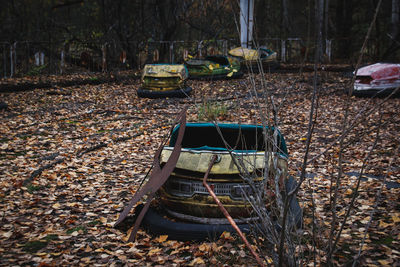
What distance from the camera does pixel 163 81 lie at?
1186cm

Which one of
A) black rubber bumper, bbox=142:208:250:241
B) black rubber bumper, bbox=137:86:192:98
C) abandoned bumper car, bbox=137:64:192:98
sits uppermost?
abandoned bumper car, bbox=137:64:192:98

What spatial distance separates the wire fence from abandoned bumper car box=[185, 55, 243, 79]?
2.74 m

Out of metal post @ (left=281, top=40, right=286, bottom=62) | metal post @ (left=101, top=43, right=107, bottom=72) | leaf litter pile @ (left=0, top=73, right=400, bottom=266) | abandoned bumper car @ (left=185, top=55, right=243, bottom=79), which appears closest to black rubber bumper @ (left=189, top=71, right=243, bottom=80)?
abandoned bumper car @ (left=185, top=55, right=243, bottom=79)

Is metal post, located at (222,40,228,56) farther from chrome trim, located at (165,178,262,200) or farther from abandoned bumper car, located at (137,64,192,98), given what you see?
chrome trim, located at (165,178,262,200)

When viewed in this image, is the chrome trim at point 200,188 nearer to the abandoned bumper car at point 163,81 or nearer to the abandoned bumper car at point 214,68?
the abandoned bumper car at point 163,81

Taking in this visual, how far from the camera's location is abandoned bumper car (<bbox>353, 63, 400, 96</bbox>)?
10562 mm

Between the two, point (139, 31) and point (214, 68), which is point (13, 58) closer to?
point (139, 31)

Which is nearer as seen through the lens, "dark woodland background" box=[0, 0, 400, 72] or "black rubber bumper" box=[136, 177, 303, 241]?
"black rubber bumper" box=[136, 177, 303, 241]

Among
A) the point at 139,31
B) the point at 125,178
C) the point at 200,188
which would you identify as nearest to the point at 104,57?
the point at 139,31

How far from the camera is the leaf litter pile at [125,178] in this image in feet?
11.0

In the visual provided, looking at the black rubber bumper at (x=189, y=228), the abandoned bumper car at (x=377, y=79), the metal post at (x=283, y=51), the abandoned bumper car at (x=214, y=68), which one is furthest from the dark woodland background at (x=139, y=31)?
the black rubber bumper at (x=189, y=228)

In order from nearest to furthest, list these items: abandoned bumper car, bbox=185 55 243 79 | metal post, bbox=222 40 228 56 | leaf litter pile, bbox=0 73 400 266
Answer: leaf litter pile, bbox=0 73 400 266
abandoned bumper car, bbox=185 55 243 79
metal post, bbox=222 40 228 56

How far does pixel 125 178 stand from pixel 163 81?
6.62 metres

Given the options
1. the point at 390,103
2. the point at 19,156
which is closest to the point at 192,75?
the point at 390,103
